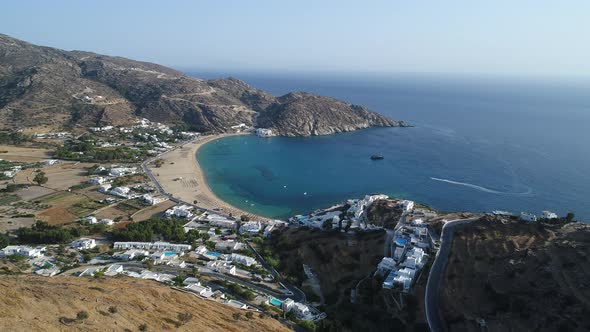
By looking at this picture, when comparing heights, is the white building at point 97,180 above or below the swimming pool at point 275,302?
below

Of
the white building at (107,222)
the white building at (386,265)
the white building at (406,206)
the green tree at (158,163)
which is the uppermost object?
the white building at (406,206)

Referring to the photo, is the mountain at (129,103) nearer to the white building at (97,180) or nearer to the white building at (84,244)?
the white building at (97,180)

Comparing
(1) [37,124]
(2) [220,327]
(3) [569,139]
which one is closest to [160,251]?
(2) [220,327]

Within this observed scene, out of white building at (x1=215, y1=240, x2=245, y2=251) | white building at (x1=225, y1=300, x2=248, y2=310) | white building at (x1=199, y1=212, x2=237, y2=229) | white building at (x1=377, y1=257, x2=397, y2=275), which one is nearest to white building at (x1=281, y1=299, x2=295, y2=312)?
white building at (x1=225, y1=300, x2=248, y2=310)

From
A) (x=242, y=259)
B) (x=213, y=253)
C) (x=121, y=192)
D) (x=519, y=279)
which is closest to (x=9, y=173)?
(x=121, y=192)

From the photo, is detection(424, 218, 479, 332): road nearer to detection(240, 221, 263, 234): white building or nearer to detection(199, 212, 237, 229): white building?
detection(240, 221, 263, 234): white building

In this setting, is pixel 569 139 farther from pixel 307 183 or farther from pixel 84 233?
pixel 84 233

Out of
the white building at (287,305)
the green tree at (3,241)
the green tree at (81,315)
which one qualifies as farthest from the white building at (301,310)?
the green tree at (3,241)
